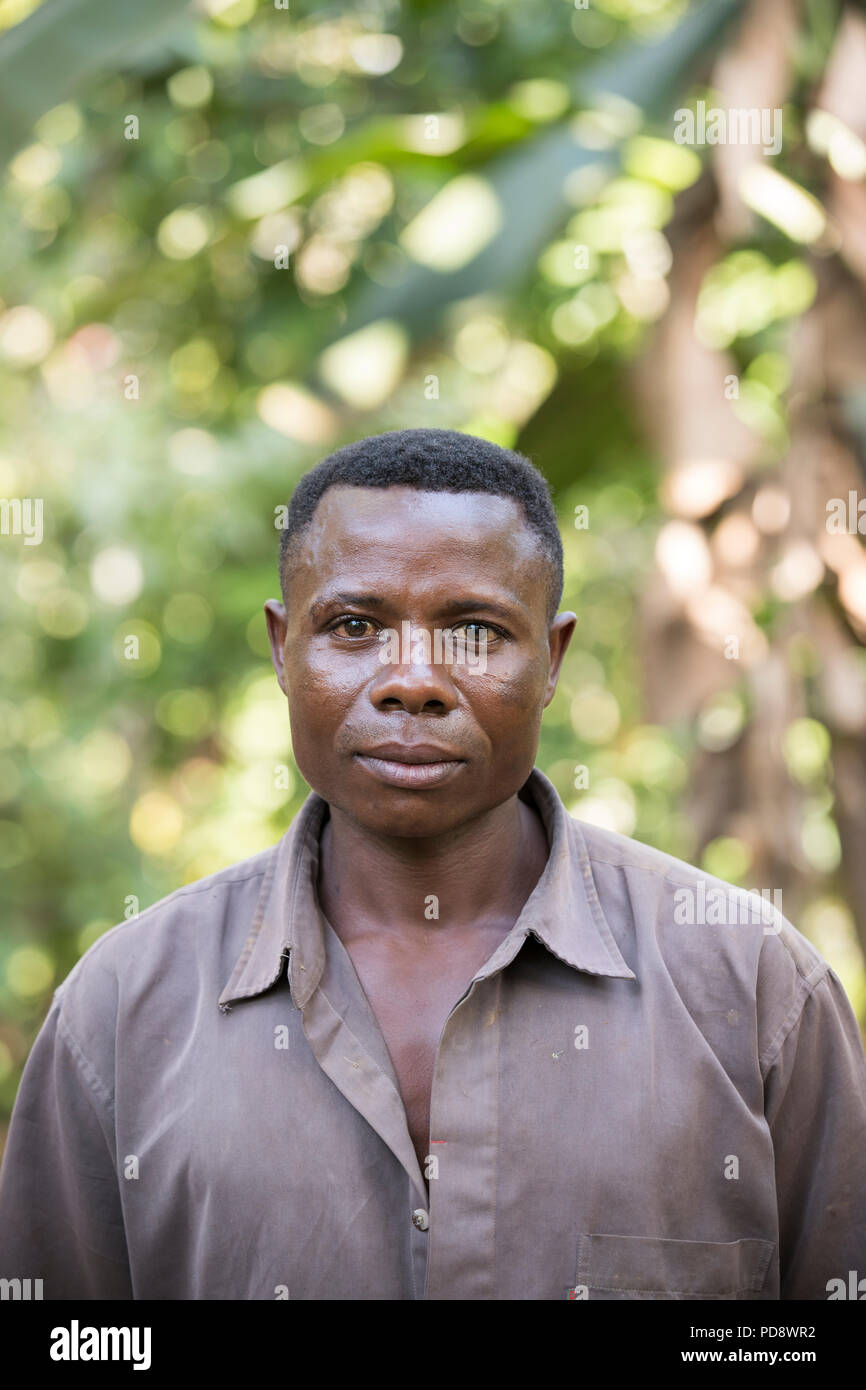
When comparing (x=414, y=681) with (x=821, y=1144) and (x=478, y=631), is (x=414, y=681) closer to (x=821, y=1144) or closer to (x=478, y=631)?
(x=478, y=631)

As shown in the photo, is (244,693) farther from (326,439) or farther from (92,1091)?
(92,1091)

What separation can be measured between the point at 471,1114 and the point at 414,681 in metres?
0.52

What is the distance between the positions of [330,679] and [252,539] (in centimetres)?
286

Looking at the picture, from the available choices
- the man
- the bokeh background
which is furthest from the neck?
the bokeh background

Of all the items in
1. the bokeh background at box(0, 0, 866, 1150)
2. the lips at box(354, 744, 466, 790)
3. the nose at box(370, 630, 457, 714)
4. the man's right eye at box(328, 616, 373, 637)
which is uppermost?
the bokeh background at box(0, 0, 866, 1150)

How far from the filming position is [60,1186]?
1822 mm

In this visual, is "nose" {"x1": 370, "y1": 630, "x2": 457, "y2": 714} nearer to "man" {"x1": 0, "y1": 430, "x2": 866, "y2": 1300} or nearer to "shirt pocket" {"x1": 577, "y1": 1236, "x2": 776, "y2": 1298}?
"man" {"x1": 0, "y1": 430, "x2": 866, "y2": 1300}

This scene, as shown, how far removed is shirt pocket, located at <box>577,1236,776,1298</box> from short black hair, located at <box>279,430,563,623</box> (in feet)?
2.59

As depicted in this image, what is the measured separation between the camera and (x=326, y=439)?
9.98 feet

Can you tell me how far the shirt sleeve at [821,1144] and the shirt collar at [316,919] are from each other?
250mm

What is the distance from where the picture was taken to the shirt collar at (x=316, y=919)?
1.72 metres

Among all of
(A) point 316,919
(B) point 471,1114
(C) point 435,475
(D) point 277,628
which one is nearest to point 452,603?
(C) point 435,475

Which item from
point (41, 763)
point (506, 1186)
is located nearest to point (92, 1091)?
point (506, 1186)

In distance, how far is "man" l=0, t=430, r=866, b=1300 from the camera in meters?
1.64
